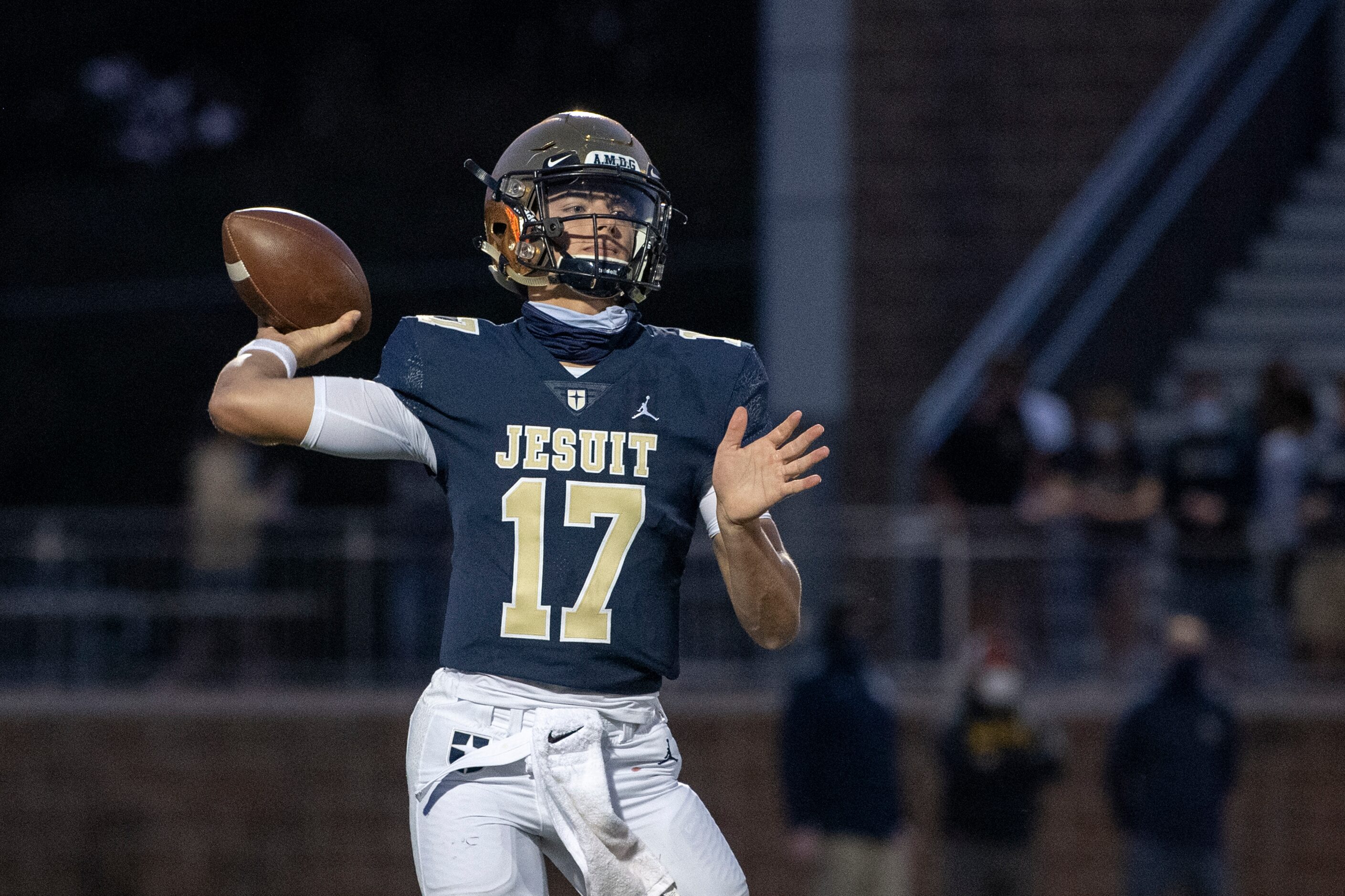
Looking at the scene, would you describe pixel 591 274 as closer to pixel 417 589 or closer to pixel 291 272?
pixel 291 272

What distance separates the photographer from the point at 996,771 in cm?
883

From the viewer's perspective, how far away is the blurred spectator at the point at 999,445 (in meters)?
9.22

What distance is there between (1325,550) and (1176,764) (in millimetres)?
1247

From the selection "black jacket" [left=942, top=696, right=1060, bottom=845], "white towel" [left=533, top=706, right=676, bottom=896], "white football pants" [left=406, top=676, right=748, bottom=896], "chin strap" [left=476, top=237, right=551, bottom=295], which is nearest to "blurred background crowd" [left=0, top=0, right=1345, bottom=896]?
"black jacket" [left=942, top=696, right=1060, bottom=845]

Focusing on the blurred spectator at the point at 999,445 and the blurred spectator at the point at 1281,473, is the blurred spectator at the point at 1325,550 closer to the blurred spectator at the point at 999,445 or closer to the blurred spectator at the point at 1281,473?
the blurred spectator at the point at 1281,473

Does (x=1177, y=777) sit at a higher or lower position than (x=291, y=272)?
lower

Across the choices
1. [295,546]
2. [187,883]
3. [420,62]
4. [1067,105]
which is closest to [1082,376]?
[1067,105]

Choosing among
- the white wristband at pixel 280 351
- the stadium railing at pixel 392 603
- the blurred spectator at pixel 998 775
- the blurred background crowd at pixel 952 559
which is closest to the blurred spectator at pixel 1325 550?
the blurred background crowd at pixel 952 559

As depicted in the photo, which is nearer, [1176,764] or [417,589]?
[1176,764]

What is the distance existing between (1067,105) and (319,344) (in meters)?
9.86

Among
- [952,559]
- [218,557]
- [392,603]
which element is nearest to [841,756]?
[952,559]

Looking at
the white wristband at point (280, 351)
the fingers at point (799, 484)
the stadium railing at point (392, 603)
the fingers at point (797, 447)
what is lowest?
the stadium railing at point (392, 603)

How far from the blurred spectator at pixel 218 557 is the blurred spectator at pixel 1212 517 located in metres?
4.52

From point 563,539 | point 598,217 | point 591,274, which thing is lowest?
point 563,539
